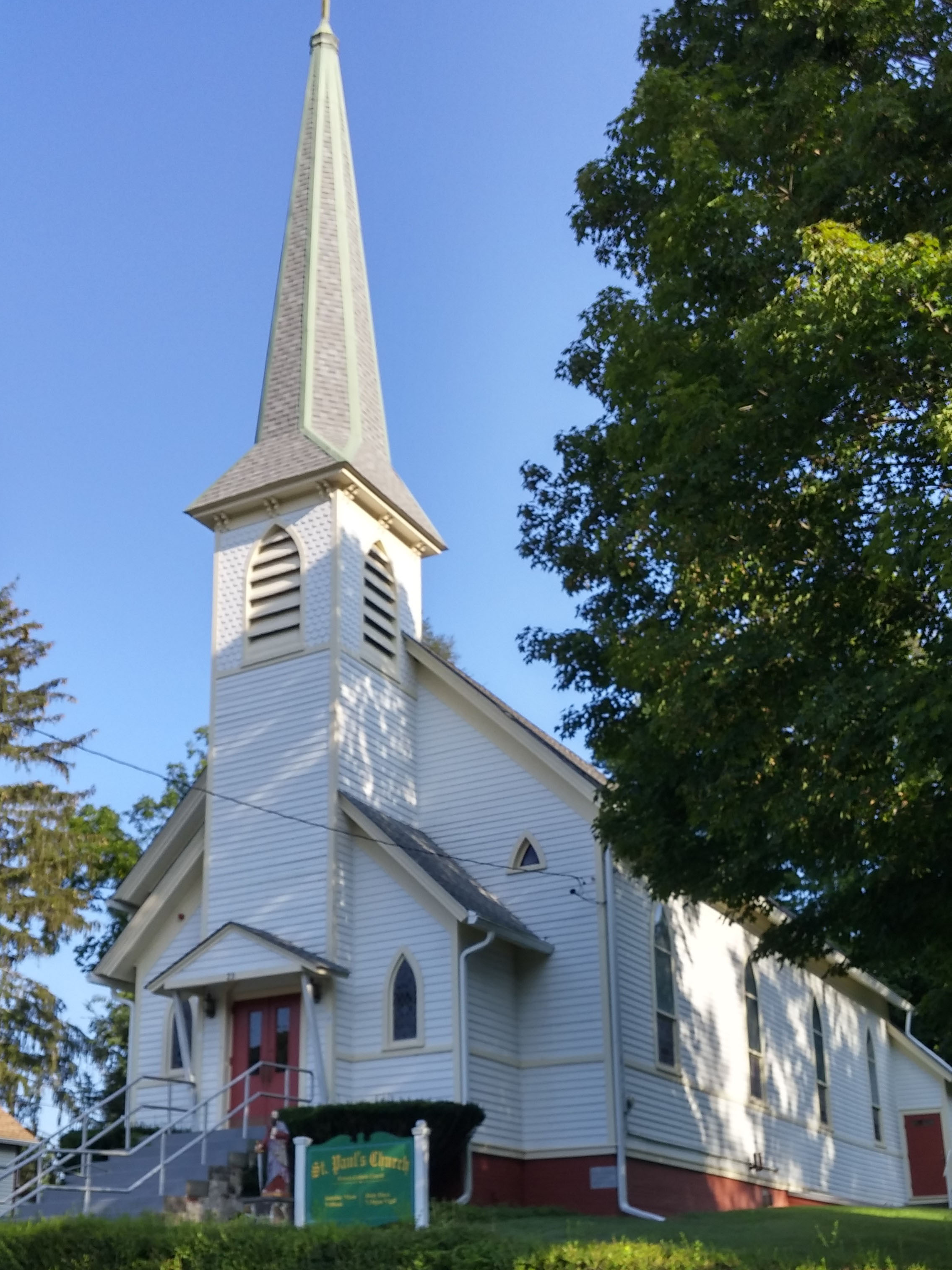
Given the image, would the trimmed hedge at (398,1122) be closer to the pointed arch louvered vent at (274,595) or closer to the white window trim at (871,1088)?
the pointed arch louvered vent at (274,595)

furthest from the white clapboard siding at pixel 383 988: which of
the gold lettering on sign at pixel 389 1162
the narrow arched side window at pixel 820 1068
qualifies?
the narrow arched side window at pixel 820 1068

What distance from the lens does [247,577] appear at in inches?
930

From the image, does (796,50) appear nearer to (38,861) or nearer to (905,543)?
(905,543)

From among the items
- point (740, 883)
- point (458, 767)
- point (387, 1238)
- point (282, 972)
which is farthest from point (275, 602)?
point (387, 1238)

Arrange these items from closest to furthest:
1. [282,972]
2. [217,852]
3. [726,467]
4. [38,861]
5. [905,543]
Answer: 1. [905,543]
2. [726,467]
3. [282,972]
4. [217,852]
5. [38,861]

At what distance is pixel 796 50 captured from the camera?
14.7m

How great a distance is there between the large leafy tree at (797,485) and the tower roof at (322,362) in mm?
8887

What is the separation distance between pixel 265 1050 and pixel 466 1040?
3119 millimetres

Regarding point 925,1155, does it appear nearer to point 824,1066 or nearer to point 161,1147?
point 824,1066

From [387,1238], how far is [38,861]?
958 inches

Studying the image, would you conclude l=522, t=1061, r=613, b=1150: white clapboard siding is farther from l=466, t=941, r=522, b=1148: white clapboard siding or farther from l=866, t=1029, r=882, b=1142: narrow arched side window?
l=866, t=1029, r=882, b=1142: narrow arched side window

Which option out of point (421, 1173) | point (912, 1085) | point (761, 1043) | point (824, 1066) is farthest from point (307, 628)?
point (912, 1085)

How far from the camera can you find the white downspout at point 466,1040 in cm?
1866

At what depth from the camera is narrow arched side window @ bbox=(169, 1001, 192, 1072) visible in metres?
21.6
